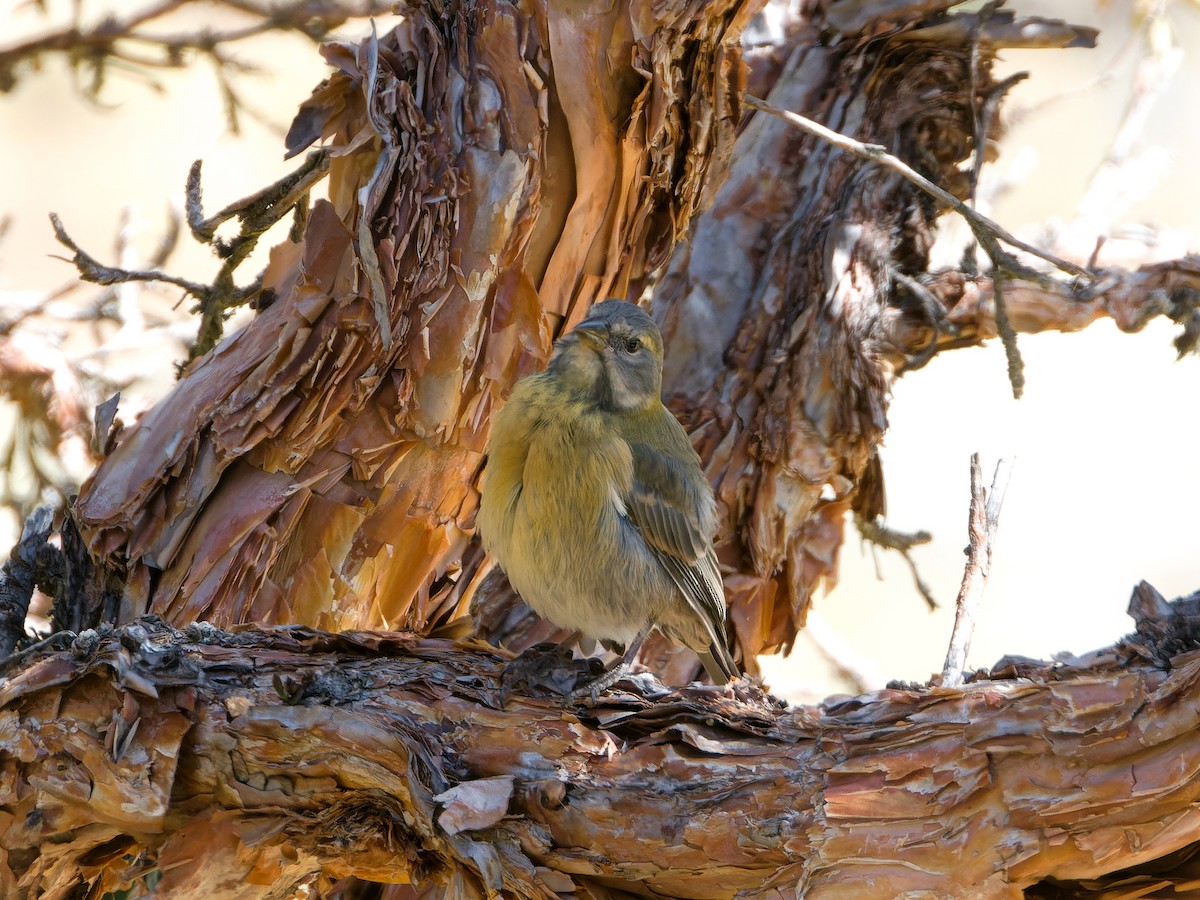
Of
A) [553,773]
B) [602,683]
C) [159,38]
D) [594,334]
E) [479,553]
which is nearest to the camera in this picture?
[553,773]

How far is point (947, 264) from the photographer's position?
616 centimetres

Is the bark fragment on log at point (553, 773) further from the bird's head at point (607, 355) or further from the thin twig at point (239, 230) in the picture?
the thin twig at point (239, 230)

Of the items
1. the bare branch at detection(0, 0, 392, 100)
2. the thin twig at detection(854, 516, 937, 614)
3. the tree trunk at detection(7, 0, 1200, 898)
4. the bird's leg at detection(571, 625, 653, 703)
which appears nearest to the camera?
the tree trunk at detection(7, 0, 1200, 898)

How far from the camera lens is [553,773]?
2.60 m

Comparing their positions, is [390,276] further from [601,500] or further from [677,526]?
[677,526]

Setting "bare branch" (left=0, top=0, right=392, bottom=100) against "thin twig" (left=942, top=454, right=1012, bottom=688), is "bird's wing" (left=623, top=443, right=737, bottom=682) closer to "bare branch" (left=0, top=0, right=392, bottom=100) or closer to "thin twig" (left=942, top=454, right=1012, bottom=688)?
"thin twig" (left=942, top=454, right=1012, bottom=688)

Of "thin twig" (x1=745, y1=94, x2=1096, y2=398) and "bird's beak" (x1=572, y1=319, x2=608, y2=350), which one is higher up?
"thin twig" (x1=745, y1=94, x2=1096, y2=398)

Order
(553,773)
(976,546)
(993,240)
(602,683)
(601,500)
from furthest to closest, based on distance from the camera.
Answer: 1. (993,240)
2. (601,500)
3. (976,546)
4. (602,683)
5. (553,773)

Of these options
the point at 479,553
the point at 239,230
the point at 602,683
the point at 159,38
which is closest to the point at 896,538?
the point at 479,553

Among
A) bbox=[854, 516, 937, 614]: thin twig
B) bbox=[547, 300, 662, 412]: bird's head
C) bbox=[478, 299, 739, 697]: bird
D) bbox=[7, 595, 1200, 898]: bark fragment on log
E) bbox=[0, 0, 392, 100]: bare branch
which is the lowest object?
bbox=[7, 595, 1200, 898]: bark fragment on log

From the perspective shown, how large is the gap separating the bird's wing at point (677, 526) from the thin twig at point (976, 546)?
2.81 ft

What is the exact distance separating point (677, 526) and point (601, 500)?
35 cm

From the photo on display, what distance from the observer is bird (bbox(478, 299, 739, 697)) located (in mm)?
3494

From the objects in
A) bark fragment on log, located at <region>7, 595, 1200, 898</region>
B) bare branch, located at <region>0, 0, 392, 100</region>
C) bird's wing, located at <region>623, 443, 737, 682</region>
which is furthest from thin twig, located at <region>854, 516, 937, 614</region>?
bare branch, located at <region>0, 0, 392, 100</region>
